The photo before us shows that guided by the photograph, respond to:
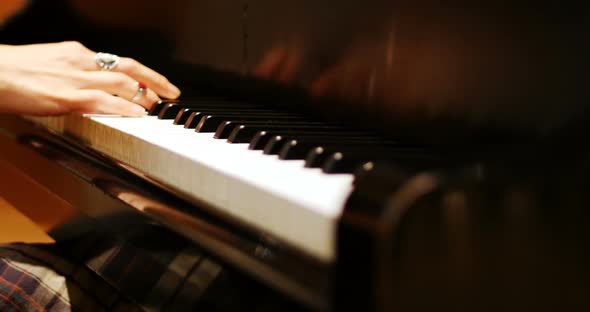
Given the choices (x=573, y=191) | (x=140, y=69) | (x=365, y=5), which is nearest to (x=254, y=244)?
(x=573, y=191)

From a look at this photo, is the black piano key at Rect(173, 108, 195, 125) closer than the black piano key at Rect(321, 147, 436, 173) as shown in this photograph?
No

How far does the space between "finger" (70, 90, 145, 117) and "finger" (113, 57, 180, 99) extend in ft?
0.40

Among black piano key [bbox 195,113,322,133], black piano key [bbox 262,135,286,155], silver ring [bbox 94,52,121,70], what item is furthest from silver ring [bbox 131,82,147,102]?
black piano key [bbox 262,135,286,155]

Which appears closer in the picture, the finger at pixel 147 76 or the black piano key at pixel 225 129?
the black piano key at pixel 225 129

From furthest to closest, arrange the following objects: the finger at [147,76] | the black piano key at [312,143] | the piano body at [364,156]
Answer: the finger at [147,76]
the black piano key at [312,143]
the piano body at [364,156]

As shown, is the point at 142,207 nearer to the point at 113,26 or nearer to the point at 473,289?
the point at 473,289

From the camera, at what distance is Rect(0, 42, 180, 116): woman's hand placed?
122 centimetres

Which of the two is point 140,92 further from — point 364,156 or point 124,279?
point 364,156

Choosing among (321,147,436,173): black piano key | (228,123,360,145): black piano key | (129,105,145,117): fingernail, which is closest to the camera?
→ (321,147,436,173): black piano key

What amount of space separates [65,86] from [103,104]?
94 mm

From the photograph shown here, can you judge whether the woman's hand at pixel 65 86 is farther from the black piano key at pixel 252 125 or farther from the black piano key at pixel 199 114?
the black piano key at pixel 252 125

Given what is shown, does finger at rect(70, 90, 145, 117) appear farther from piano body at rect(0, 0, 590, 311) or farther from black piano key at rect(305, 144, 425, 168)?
black piano key at rect(305, 144, 425, 168)

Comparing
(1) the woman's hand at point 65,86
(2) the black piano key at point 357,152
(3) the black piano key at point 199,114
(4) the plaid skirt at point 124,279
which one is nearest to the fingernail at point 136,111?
(1) the woman's hand at point 65,86

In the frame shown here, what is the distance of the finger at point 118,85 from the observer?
1.27m
